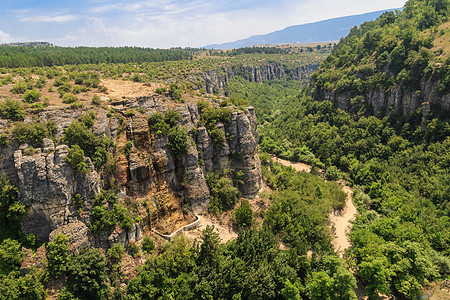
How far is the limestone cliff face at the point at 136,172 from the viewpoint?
29.1 meters

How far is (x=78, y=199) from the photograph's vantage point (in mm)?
30328

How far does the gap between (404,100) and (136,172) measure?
234 ft

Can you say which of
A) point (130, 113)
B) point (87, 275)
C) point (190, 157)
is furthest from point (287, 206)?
point (87, 275)

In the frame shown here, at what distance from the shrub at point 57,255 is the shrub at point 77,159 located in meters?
7.56

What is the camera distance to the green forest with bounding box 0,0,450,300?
29109 mm

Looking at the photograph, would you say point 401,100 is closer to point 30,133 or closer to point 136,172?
point 136,172

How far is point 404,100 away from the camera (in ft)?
227

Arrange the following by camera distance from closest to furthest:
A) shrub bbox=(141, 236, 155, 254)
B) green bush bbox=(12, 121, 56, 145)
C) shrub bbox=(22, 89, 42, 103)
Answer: green bush bbox=(12, 121, 56, 145) → shrub bbox=(141, 236, 155, 254) → shrub bbox=(22, 89, 42, 103)

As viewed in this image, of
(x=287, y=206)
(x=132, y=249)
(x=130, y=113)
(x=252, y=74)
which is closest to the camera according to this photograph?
(x=132, y=249)

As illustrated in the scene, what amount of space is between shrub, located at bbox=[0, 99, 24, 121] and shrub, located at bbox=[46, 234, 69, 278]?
16.5m

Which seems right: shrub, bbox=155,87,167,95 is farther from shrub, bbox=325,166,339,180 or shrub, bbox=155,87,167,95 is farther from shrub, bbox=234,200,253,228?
shrub, bbox=325,166,339,180

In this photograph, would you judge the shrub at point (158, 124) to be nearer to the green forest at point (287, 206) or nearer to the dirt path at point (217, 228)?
the green forest at point (287, 206)

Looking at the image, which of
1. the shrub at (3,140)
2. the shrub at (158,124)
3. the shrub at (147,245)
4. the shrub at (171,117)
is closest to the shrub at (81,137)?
the shrub at (3,140)

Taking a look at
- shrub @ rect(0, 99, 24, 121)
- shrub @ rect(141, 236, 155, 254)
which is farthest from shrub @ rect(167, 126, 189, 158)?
shrub @ rect(0, 99, 24, 121)
